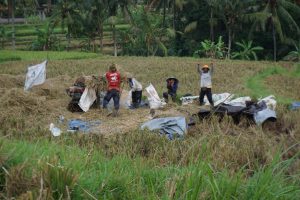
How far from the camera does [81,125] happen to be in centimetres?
879

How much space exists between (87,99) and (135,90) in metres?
1.07

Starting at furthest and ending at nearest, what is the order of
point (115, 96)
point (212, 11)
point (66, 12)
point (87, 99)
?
point (66, 12)
point (212, 11)
point (87, 99)
point (115, 96)

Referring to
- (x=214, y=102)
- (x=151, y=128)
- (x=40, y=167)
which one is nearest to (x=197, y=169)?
(x=40, y=167)

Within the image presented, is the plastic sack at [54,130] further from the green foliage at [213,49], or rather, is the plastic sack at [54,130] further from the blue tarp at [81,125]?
the green foliage at [213,49]

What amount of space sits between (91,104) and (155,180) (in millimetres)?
6907

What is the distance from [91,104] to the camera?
10.3 metres

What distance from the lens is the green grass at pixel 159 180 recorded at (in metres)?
2.86

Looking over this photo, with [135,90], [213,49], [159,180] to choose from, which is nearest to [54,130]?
[135,90]

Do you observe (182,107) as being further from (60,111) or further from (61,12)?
(61,12)

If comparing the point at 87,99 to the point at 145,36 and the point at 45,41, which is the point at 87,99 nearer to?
the point at 145,36

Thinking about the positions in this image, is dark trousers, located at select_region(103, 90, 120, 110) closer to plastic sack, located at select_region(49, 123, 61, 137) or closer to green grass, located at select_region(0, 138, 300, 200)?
plastic sack, located at select_region(49, 123, 61, 137)

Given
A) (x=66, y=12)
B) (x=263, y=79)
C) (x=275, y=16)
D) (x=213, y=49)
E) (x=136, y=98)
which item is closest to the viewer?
(x=136, y=98)

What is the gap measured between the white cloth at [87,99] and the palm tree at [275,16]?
17.5 m

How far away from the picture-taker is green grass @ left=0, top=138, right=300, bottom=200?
286 centimetres
